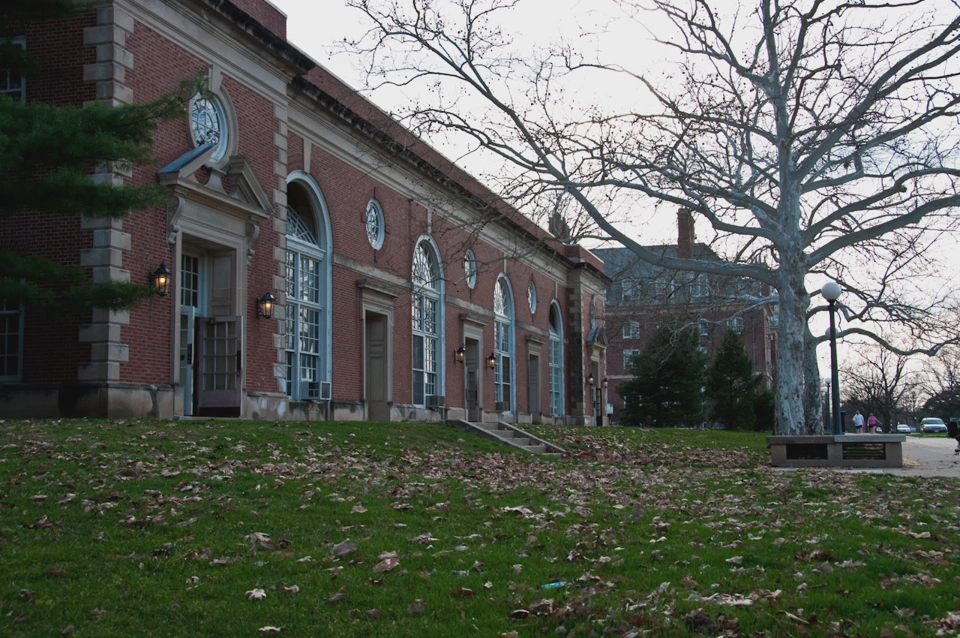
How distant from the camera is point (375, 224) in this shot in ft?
84.3

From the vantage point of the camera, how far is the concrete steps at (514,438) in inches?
853

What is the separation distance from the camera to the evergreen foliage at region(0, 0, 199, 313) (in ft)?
33.3

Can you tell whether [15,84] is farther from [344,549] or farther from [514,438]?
[514,438]

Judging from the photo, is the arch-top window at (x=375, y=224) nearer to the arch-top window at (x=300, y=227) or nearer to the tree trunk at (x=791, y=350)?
the arch-top window at (x=300, y=227)

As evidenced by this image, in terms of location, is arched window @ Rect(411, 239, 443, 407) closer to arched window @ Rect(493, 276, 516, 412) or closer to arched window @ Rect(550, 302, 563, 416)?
arched window @ Rect(493, 276, 516, 412)

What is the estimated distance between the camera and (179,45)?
16922 millimetres

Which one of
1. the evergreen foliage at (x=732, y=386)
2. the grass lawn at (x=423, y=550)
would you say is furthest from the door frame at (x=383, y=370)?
the evergreen foliage at (x=732, y=386)

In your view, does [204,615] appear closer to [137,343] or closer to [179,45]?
[137,343]

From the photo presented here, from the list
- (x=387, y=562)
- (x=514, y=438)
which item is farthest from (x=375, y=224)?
(x=387, y=562)

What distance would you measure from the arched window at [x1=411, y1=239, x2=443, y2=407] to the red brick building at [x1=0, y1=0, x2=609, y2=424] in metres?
0.07

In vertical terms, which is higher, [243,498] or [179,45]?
[179,45]

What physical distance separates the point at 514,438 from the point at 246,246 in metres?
8.79

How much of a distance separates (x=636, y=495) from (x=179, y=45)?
1166 cm

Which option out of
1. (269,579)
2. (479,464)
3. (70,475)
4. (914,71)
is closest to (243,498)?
(70,475)
